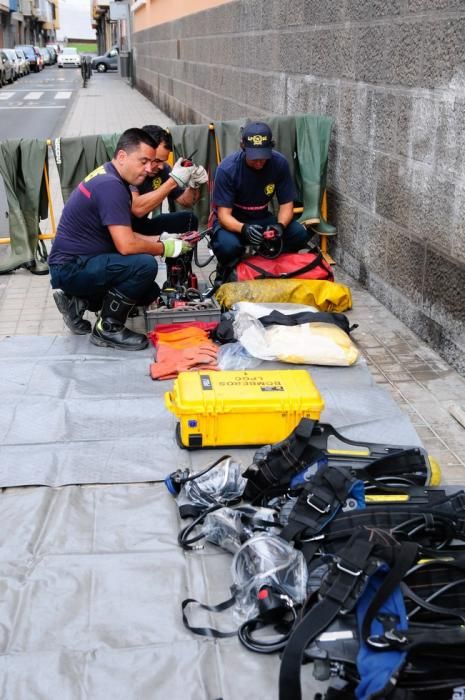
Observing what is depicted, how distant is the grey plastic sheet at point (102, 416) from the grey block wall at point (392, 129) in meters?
0.97

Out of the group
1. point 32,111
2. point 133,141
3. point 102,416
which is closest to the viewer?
point 102,416

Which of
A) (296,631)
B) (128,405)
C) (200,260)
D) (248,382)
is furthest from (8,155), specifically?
(296,631)

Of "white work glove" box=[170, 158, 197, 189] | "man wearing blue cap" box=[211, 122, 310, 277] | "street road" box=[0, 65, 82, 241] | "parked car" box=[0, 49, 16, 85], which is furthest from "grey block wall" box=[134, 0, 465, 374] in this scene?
"parked car" box=[0, 49, 16, 85]

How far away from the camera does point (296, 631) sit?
94.7 inches

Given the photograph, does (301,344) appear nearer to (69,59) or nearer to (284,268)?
(284,268)

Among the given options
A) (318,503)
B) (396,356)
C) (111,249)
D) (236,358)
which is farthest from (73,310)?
(318,503)

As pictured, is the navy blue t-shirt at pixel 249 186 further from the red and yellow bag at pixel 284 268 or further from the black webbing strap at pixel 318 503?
the black webbing strap at pixel 318 503

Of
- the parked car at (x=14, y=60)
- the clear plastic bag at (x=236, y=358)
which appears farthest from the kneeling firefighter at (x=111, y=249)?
the parked car at (x=14, y=60)

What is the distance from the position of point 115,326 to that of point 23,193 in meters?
2.41

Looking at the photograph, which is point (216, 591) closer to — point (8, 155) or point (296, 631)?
point (296, 631)

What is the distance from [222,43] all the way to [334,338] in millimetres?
9098

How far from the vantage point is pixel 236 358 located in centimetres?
493

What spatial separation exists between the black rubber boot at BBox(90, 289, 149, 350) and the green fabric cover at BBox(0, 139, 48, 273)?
2112 millimetres

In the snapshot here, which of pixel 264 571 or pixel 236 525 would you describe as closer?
pixel 264 571
